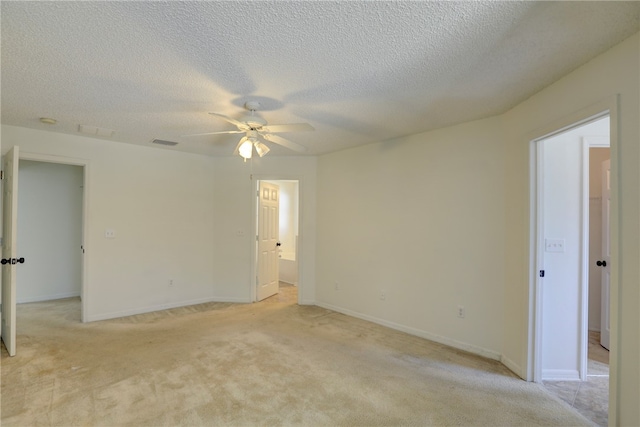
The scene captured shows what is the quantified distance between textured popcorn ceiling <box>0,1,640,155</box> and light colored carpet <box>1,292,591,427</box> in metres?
2.35

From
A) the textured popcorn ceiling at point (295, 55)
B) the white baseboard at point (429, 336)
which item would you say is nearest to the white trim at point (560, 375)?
the white baseboard at point (429, 336)

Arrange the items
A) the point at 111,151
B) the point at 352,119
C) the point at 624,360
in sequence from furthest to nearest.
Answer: the point at 111,151 < the point at 352,119 < the point at 624,360

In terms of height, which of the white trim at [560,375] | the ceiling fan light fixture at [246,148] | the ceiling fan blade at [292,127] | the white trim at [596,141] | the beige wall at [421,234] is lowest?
the white trim at [560,375]

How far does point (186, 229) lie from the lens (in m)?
4.92

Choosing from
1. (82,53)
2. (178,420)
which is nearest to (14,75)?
(82,53)

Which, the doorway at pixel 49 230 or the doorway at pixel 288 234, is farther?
the doorway at pixel 288 234

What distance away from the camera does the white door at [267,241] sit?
5.21 metres

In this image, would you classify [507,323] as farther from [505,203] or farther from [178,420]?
[178,420]

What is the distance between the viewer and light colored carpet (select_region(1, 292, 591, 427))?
2.13 m

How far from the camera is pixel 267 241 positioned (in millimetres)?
5426

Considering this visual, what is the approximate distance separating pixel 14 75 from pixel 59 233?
3.76m

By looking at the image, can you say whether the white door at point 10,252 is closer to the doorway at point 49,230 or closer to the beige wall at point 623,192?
the doorway at point 49,230

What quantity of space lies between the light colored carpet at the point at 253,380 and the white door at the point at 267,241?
140 centimetres

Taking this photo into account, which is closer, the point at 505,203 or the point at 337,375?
the point at 337,375
